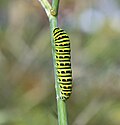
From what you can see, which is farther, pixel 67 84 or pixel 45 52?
pixel 45 52

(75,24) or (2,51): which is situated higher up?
(75,24)

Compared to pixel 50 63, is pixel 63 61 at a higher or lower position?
lower

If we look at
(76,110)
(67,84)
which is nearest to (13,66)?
(76,110)

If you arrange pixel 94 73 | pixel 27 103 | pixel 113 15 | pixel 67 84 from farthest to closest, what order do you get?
pixel 113 15 < pixel 94 73 < pixel 27 103 < pixel 67 84

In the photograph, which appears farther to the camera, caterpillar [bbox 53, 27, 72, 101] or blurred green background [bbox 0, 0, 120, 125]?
blurred green background [bbox 0, 0, 120, 125]

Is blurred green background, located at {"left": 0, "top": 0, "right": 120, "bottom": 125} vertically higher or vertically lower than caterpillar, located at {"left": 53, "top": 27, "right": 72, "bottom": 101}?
higher

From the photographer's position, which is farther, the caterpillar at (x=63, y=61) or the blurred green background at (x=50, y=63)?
the blurred green background at (x=50, y=63)

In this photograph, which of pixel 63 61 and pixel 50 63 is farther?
pixel 50 63

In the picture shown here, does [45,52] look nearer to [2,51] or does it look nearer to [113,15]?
[2,51]
